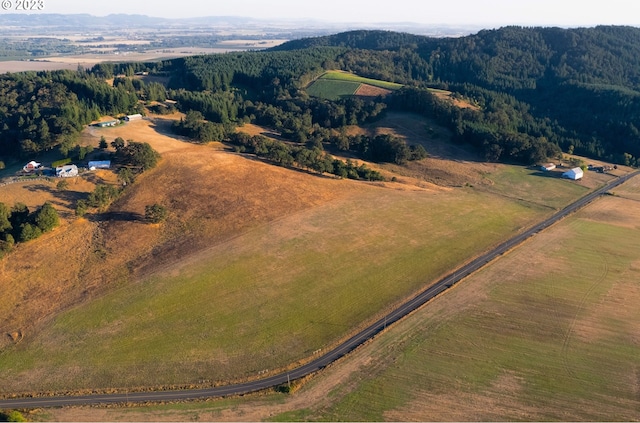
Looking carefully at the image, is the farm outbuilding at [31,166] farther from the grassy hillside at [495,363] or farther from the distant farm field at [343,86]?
the distant farm field at [343,86]

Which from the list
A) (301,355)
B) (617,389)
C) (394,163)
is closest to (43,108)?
(394,163)

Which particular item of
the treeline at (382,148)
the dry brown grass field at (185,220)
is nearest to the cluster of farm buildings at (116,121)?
the dry brown grass field at (185,220)

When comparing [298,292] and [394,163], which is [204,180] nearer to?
[298,292]

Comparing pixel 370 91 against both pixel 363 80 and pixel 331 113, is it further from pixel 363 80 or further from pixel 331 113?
pixel 331 113

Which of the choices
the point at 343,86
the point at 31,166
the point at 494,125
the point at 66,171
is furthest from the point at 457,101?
the point at 31,166

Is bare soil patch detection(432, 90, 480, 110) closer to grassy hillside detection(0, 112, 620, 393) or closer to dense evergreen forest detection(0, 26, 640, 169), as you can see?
dense evergreen forest detection(0, 26, 640, 169)

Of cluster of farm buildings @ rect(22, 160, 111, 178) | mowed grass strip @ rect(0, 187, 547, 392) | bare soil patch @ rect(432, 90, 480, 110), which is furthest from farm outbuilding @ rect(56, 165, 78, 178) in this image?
bare soil patch @ rect(432, 90, 480, 110)
